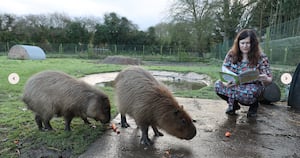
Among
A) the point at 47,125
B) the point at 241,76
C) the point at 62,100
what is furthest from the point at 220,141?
the point at 47,125

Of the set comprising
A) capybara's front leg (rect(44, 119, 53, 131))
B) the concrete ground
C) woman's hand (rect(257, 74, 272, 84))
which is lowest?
the concrete ground

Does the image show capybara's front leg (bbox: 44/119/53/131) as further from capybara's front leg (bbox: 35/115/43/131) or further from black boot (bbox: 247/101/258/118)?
black boot (bbox: 247/101/258/118)

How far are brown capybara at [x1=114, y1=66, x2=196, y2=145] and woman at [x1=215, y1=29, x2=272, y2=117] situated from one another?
1432mm

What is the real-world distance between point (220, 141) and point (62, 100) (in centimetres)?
207

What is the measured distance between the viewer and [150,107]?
2.67m

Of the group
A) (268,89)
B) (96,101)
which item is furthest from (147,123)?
(268,89)

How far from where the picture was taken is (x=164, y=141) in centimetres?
280

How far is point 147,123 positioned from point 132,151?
1.28 feet

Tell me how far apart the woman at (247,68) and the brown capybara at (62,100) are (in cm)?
206

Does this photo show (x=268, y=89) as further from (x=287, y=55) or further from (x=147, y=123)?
(x=287, y=55)

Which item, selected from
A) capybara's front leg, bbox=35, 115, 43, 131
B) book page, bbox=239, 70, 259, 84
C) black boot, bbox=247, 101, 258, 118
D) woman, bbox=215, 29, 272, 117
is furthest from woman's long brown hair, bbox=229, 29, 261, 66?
capybara's front leg, bbox=35, 115, 43, 131

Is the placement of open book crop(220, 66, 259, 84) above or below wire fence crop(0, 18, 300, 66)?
below

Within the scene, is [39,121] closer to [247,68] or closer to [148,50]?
[247,68]

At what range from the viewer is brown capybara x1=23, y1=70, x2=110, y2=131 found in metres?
2.96
